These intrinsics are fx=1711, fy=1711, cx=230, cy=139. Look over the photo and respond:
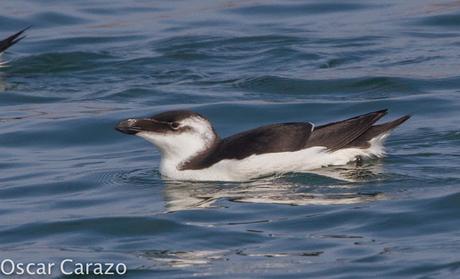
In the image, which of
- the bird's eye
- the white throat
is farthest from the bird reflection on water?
the bird's eye

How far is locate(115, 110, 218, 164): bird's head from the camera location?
1509 centimetres

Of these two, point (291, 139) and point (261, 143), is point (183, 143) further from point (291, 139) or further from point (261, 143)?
point (291, 139)

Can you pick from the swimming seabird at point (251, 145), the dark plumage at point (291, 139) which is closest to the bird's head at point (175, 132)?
the swimming seabird at point (251, 145)

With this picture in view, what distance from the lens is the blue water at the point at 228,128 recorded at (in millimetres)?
12781

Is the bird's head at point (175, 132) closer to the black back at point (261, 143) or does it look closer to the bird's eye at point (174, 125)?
the bird's eye at point (174, 125)

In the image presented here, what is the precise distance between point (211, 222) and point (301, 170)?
5.39ft

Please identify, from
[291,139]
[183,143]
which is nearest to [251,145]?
[291,139]

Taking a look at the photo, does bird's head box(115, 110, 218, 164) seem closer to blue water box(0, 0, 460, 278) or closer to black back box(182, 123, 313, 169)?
black back box(182, 123, 313, 169)

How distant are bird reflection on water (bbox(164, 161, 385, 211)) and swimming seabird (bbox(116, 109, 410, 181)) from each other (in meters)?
0.09

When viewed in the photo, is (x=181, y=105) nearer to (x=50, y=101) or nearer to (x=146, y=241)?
(x=50, y=101)

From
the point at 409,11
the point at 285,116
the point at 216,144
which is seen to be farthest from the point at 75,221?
the point at 409,11

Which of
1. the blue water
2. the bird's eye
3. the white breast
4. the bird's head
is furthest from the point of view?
the bird's eye

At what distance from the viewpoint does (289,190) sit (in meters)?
14.7

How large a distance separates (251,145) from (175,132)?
Answer: 73cm
